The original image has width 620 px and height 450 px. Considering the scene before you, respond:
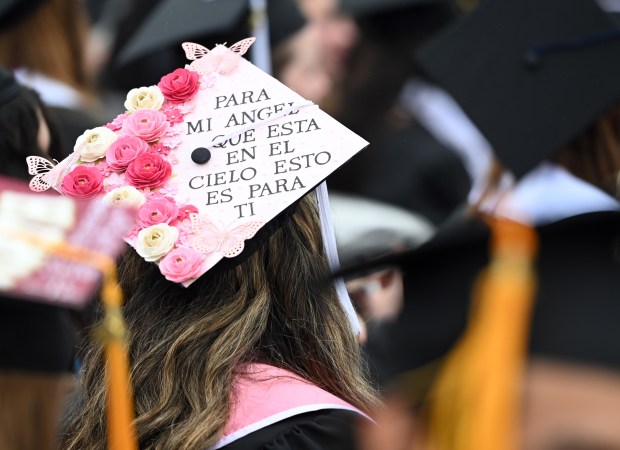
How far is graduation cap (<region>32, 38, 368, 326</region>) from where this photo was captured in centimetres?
220

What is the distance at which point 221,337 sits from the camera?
2.18 meters

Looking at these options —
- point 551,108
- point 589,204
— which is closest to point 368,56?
point 551,108

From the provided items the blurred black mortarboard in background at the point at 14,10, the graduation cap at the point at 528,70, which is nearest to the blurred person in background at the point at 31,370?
the graduation cap at the point at 528,70

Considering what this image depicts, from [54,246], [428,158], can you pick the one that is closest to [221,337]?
[54,246]

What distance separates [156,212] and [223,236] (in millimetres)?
155

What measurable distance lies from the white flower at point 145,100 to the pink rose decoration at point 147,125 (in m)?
0.02

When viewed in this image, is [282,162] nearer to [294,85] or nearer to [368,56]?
[294,85]

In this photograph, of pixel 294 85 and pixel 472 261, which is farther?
A: pixel 294 85

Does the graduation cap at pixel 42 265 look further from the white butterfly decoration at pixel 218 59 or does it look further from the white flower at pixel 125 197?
the white butterfly decoration at pixel 218 59

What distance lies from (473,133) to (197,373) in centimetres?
301

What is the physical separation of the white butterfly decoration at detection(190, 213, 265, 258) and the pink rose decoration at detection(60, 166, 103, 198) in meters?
0.25

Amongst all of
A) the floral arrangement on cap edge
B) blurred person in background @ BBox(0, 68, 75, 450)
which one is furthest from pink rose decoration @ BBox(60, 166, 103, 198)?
blurred person in background @ BBox(0, 68, 75, 450)

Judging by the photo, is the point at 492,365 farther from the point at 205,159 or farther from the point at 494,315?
the point at 205,159

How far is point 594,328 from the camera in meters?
1.34
